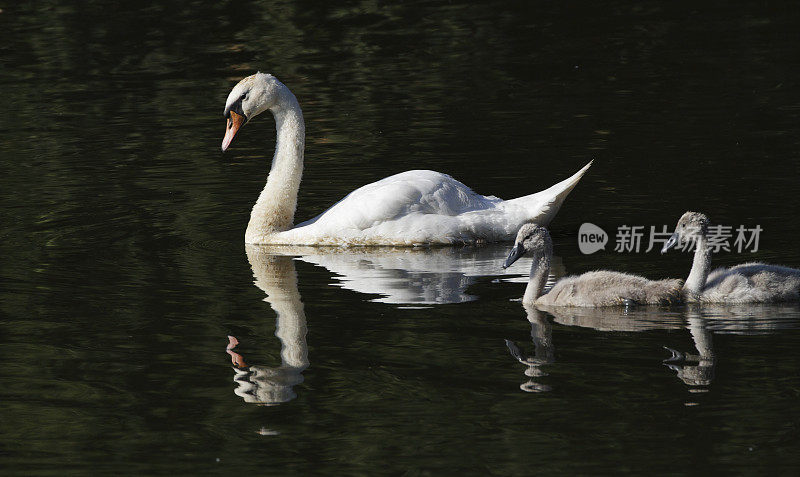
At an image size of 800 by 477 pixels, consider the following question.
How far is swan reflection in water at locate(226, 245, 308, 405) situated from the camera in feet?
24.7

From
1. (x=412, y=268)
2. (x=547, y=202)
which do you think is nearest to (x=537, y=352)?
(x=412, y=268)

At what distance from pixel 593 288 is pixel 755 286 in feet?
3.37

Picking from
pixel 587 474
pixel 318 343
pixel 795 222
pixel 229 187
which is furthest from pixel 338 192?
pixel 587 474

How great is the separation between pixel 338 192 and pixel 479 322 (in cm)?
518

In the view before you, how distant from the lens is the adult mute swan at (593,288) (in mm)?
8875

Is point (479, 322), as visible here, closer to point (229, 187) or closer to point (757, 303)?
point (757, 303)

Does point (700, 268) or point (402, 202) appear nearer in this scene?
point (700, 268)

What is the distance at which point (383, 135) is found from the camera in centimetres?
1634

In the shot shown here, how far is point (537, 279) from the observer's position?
30.1 ft

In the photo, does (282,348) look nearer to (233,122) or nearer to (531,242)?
(531,242)

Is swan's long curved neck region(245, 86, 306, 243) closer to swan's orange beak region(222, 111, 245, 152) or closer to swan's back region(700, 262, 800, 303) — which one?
swan's orange beak region(222, 111, 245, 152)

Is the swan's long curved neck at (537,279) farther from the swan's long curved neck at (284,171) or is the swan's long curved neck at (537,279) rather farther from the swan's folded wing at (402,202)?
the swan's long curved neck at (284,171)

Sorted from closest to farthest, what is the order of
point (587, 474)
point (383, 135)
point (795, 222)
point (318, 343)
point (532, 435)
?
point (587, 474), point (532, 435), point (318, 343), point (795, 222), point (383, 135)

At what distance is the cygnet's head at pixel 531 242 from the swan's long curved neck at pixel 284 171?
313 centimetres
